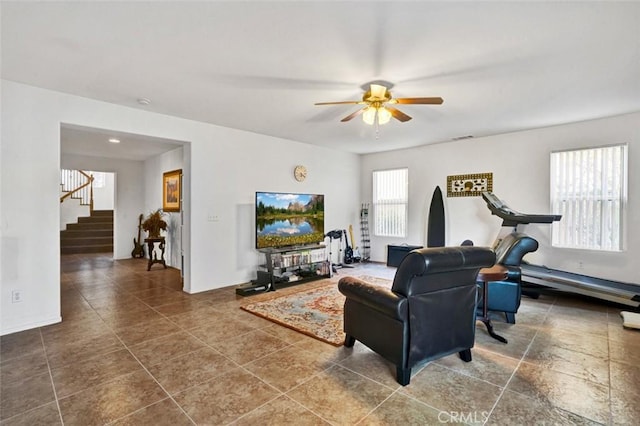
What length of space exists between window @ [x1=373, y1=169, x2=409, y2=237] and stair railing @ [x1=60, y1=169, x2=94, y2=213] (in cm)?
952

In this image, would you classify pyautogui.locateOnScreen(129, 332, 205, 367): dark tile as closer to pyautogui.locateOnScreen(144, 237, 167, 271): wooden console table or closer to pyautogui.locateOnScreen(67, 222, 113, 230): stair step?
pyautogui.locateOnScreen(144, 237, 167, 271): wooden console table

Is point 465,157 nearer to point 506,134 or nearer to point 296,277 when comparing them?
point 506,134

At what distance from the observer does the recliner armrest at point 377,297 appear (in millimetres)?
2158

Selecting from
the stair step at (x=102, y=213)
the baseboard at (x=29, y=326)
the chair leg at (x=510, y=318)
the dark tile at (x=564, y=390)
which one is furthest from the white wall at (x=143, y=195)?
the dark tile at (x=564, y=390)

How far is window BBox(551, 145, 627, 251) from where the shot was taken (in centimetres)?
441

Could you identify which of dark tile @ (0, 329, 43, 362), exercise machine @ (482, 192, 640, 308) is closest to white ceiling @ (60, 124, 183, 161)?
dark tile @ (0, 329, 43, 362)

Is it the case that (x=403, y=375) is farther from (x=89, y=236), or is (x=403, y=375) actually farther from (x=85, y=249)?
(x=89, y=236)

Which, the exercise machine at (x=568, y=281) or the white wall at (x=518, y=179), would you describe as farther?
the white wall at (x=518, y=179)

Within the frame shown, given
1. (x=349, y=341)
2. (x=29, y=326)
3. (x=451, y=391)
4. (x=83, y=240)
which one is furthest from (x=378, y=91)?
(x=83, y=240)

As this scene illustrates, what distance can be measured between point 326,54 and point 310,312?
285 centimetres

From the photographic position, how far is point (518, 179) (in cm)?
530

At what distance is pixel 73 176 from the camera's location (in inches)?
398

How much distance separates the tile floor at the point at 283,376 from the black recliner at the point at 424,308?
0.70ft

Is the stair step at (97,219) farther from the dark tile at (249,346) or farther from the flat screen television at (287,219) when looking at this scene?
the dark tile at (249,346)
